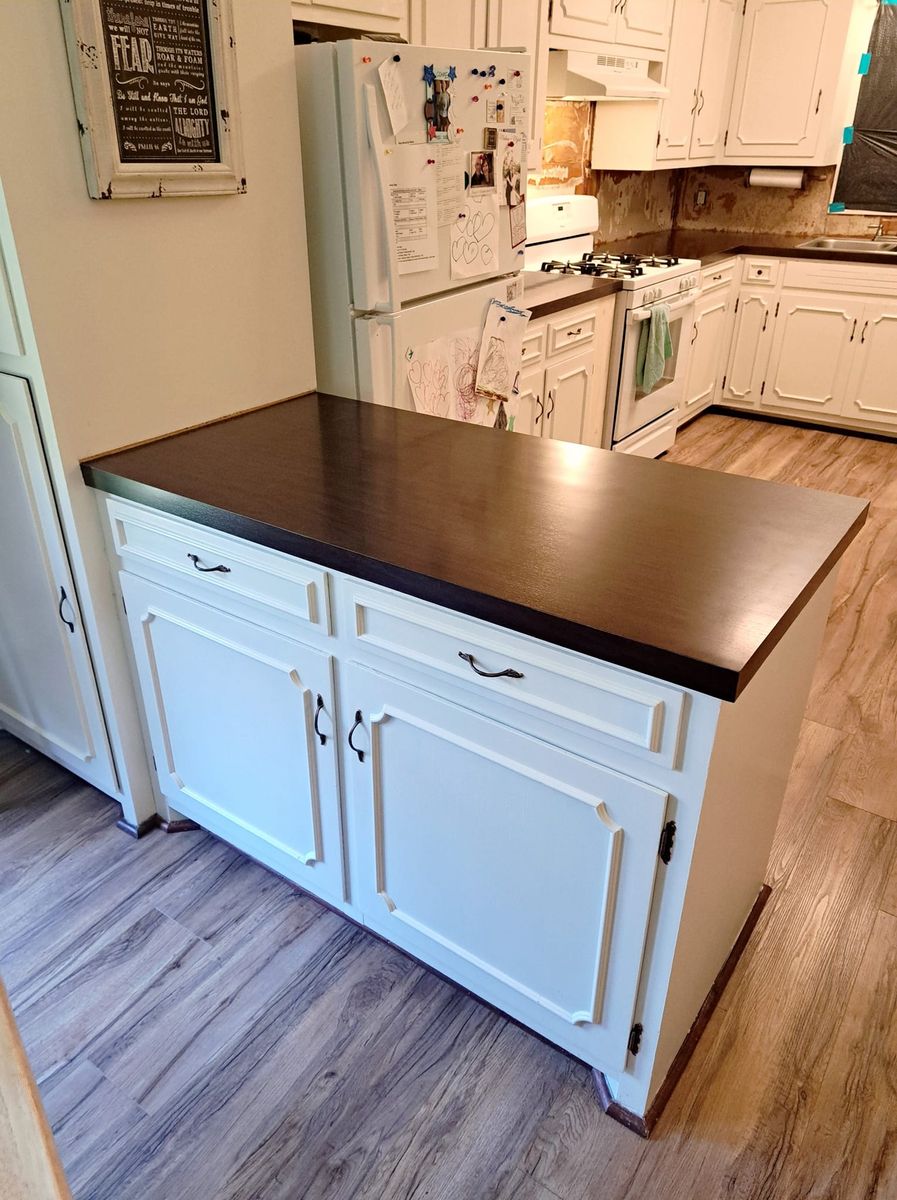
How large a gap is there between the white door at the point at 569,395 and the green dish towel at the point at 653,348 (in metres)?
0.29

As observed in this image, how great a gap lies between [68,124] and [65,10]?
157mm

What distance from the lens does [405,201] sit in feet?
6.31

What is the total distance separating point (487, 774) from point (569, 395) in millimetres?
2334

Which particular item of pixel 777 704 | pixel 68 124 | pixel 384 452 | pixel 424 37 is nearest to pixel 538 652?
pixel 777 704

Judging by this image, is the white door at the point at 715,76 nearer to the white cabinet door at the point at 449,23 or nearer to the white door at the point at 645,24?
the white door at the point at 645,24

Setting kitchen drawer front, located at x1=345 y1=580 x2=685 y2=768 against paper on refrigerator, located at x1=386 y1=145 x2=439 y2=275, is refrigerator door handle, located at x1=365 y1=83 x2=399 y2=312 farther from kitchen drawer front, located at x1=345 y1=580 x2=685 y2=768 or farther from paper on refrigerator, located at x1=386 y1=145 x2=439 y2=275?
kitchen drawer front, located at x1=345 y1=580 x2=685 y2=768

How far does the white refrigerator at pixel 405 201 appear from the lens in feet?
5.90

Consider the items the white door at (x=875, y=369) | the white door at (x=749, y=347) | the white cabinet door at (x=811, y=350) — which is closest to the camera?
the white door at (x=875, y=369)

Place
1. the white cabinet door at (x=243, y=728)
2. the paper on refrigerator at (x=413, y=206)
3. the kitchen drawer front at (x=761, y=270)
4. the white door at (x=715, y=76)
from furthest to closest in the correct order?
the kitchen drawer front at (x=761, y=270), the white door at (x=715, y=76), the paper on refrigerator at (x=413, y=206), the white cabinet door at (x=243, y=728)

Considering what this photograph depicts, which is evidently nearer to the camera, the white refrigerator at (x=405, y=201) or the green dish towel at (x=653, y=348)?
the white refrigerator at (x=405, y=201)

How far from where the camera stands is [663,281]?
142 inches

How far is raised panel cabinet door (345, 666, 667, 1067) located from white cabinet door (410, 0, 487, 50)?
1923 mm

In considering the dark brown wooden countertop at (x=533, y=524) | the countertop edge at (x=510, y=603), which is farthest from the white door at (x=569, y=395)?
the countertop edge at (x=510, y=603)

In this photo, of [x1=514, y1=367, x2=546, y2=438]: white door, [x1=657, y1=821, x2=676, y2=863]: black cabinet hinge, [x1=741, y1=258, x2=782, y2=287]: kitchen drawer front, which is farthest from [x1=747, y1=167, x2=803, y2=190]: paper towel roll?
[x1=657, y1=821, x2=676, y2=863]: black cabinet hinge
